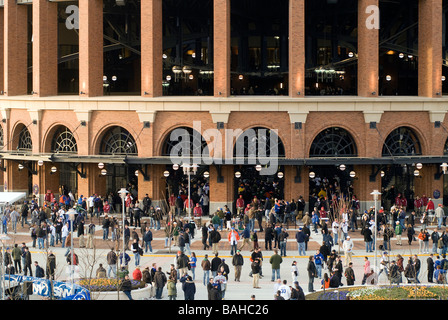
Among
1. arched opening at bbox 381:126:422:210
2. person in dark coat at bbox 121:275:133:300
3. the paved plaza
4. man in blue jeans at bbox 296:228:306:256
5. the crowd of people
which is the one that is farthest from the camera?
arched opening at bbox 381:126:422:210

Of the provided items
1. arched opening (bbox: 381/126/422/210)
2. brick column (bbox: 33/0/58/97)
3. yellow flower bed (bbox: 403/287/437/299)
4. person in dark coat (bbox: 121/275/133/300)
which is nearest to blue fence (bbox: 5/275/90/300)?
person in dark coat (bbox: 121/275/133/300)

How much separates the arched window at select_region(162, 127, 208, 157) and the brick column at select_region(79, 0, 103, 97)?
6.61 metres

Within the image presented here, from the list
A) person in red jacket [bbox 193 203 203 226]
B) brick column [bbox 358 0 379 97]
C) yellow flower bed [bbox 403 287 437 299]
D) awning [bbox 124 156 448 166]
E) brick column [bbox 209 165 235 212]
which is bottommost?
yellow flower bed [bbox 403 287 437 299]

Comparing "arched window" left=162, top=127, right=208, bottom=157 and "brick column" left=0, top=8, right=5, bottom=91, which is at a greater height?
"brick column" left=0, top=8, right=5, bottom=91

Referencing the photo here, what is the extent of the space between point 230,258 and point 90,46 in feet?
72.3

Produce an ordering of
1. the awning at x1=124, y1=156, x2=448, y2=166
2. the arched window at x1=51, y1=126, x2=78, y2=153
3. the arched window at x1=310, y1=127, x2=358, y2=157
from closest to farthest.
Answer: the awning at x1=124, y1=156, x2=448, y2=166 < the arched window at x1=310, y1=127, x2=358, y2=157 < the arched window at x1=51, y1=126, x2=78, y2=153

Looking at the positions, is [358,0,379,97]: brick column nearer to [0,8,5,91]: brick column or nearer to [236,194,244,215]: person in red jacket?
[236,194,244,215]: person in red jacket

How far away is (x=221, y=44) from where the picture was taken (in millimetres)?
52531

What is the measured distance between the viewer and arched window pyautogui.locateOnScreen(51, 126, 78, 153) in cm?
5691

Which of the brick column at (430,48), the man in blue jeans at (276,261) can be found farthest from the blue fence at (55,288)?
the brick column at (430,48)

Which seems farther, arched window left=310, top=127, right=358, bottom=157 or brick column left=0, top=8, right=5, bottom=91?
brick column left=0, top=8, right=5, bottom=91

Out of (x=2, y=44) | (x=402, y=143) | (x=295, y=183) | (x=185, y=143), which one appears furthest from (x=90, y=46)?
(x=402, y=143)

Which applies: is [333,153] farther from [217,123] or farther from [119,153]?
[119,153]

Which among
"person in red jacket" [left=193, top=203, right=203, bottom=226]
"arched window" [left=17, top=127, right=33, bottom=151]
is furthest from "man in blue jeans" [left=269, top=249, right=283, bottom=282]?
"arched window" [left=17, top=127, right=33, bottom=151]
